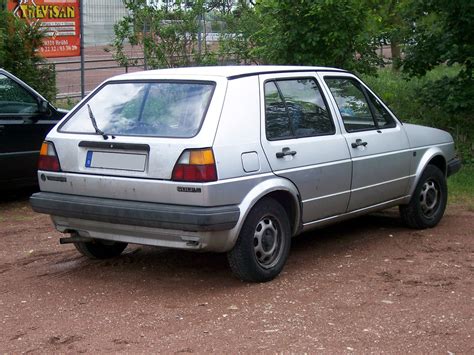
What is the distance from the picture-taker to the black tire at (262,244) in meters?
6.15

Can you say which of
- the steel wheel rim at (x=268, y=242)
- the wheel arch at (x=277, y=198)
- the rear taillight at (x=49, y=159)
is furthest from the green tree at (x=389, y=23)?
the rear taillight at (x=49, y=159)

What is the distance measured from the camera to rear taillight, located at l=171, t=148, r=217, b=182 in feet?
19.1

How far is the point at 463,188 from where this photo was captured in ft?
34.3

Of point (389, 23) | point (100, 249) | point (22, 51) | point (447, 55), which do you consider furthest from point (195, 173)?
point (389, 23)

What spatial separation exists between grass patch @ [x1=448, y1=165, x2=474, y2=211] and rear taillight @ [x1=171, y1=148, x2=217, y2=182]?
445cm

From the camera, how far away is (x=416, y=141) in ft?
26.4

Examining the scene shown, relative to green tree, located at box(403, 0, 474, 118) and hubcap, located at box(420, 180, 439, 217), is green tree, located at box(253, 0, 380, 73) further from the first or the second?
hubcap, located at box(420, 180, 439, 217)

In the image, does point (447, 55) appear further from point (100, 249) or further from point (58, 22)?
point (58, 22)

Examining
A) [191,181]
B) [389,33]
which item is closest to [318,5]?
[389,33]

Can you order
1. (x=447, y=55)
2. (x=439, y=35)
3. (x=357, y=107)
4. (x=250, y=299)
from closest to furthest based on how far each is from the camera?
1. (x=250, y=299)
2. (x=357, y=107)
3. (x=447, y=55)
4. (x=439, y=35)

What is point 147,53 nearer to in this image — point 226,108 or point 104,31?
point 104,31

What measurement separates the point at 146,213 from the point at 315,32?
6213mm

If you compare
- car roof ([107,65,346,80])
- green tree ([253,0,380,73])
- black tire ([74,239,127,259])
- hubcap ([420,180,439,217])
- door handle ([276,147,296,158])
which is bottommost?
black tire ([74,239,127,259])

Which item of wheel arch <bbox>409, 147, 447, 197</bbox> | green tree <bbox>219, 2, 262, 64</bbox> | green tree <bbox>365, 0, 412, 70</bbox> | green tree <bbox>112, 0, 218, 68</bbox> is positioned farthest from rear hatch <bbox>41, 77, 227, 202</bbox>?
green tree <bbox>219, 2, 262, 64</bbox>
